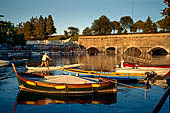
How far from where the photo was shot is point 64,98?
15.7 meters

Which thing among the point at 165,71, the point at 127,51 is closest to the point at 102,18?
the point at 127,51

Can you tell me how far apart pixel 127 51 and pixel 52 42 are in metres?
37.9

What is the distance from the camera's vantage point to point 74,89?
1602 cm

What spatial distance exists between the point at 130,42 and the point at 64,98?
67585mm

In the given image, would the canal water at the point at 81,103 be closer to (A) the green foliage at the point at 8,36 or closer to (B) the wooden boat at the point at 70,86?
(B) the wooden boat at the point at 70,86

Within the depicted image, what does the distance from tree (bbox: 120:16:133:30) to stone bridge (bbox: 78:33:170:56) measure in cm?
4816

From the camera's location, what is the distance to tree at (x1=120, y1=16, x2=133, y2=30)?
A: 136 metres

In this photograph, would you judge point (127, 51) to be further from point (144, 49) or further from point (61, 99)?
point (61, 99)

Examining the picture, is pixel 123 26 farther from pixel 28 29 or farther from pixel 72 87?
Answer: pixel 72 87

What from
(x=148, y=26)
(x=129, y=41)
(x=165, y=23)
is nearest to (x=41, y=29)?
(x=129, y=41)

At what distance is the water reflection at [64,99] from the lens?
14852mm

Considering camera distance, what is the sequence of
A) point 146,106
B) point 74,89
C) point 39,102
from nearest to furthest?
point 146,106, point 39,102, point 74,89

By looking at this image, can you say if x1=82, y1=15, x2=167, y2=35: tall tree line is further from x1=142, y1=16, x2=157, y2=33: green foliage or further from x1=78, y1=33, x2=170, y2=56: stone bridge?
x1=78, y1=33, x2=170, y2=56: stone bridge

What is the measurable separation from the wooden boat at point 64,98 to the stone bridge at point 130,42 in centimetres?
6152
